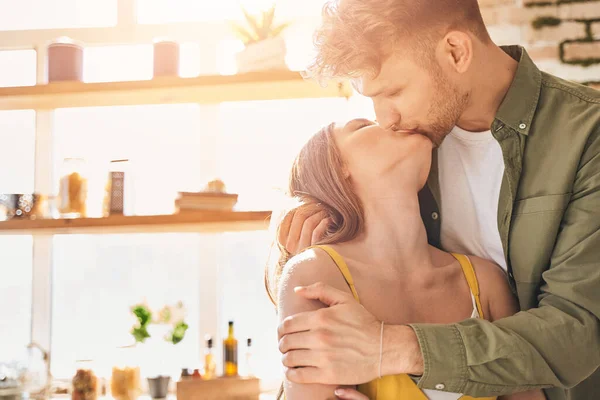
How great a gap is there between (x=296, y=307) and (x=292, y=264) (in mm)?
108

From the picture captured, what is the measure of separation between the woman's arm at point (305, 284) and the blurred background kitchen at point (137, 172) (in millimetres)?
1628

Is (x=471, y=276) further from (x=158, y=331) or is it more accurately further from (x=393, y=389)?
(x=158, y=331)

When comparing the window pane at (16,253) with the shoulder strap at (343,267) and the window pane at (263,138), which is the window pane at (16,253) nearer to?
the window pane at (263,138)

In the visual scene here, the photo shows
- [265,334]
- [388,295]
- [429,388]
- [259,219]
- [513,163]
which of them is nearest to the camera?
[429,388]

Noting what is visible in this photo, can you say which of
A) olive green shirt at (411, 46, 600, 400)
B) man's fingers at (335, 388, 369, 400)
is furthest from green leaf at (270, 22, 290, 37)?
man's fingers at (335, 388, 369, 400)

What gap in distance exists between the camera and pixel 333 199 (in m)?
1.55

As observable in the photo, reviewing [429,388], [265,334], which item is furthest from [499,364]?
[265,334]

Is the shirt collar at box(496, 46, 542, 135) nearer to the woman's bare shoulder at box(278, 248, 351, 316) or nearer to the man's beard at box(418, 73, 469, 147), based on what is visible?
the man's beard at box(418, 73, 469, 147)

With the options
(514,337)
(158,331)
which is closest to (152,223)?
(158,331)

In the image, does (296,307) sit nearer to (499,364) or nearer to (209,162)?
(499,364)

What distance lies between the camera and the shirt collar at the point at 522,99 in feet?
5.37

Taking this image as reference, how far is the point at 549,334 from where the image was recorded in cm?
141

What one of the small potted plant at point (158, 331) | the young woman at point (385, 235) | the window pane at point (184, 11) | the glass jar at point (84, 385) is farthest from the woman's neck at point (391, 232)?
the window pane at point (184, 11)

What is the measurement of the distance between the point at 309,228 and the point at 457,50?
20.0 inches
